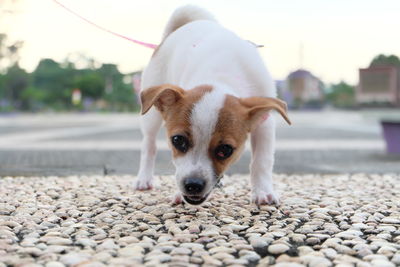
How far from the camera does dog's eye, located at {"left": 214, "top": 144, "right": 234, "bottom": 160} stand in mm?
2877

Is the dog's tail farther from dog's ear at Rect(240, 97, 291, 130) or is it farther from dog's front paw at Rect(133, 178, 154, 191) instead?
dog's ear at Rect(240, 97, 291, 130)

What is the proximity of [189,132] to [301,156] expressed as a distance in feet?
14.9

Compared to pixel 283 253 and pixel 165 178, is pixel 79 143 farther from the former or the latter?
pixel 283 253

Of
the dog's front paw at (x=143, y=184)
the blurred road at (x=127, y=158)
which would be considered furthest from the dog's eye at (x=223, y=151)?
the blurred road at (x=127, y=158)

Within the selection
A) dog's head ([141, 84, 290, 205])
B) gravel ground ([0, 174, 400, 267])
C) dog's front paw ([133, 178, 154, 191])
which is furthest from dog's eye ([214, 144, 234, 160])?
dog's front paw ([133, 178, 154, 191])

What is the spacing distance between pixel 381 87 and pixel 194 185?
27272 mm

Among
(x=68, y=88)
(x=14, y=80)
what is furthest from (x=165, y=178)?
(x=68, y=88)

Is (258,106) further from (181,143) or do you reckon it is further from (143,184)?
(143,184)

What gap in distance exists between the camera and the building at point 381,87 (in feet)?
89.9

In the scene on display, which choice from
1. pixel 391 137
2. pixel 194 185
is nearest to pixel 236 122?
pixel 194 185

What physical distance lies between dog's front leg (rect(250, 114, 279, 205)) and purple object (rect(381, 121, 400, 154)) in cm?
436

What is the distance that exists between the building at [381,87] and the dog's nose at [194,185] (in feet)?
84.3

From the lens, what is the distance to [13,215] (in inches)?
120

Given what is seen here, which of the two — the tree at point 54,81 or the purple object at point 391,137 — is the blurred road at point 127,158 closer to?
the purple object at point 391,137
